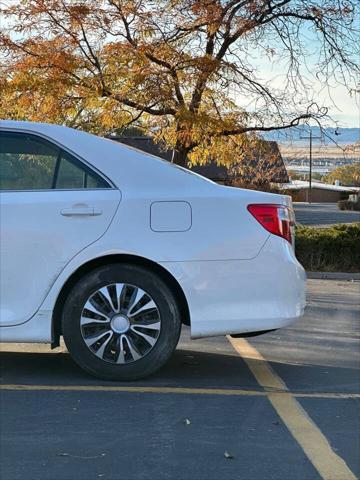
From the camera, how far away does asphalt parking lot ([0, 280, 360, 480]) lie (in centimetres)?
363

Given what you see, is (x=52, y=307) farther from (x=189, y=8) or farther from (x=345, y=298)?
(x=189, y=8)

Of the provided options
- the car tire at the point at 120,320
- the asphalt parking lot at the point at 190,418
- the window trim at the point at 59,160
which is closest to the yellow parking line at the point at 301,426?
the asphalt parking lot at the point at 190,418

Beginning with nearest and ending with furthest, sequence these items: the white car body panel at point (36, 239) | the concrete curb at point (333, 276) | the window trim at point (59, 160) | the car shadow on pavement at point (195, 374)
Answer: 1. the white car body panel at point (36, 239)
2. the window trim at point (59, 160)
3. the car shadow on pavement at point (195, 374)
4. the concrete curb at point (333, 276)

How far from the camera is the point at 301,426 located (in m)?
4.23

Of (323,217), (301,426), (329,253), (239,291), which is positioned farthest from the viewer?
(323,217)

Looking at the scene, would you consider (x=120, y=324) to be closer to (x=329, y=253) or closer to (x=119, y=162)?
(x=119, y=162)

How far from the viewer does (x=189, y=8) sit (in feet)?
42.4

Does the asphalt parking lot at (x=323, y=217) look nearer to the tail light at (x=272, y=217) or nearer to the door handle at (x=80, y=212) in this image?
the tail light at (x=272, y=217)

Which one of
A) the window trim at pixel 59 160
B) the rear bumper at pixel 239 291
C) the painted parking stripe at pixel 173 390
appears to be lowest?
the painted parking stripe at pixel 173 390

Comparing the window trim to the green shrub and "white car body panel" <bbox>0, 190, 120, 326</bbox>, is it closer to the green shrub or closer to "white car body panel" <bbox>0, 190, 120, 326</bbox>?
"white car body panel" <bbox>0, 190, 120, 326</bbox>

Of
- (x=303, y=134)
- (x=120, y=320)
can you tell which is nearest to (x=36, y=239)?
(x=120, y=320)

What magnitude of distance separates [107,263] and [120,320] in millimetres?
411

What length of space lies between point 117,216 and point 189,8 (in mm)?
9044

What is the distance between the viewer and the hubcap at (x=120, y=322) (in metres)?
4.84
